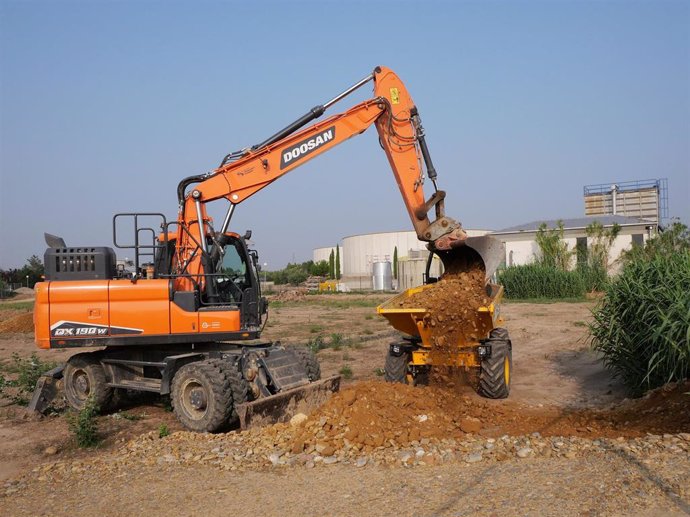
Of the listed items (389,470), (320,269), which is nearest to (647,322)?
A: (389,470)

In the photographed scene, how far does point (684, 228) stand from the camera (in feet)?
111

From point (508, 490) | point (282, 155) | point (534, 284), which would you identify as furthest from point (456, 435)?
point (534, 284)

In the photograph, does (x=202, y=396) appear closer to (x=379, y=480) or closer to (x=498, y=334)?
(x=379, y=480)

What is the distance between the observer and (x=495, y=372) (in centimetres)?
964

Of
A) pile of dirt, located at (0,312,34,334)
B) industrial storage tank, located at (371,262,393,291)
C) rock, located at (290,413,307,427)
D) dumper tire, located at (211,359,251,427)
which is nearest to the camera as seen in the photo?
rock, located at (290,413,307,427)

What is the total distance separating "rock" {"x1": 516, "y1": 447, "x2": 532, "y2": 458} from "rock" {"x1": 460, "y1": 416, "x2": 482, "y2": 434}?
4.93ft

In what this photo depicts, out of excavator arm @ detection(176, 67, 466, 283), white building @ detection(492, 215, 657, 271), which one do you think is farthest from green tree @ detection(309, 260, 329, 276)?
excavator arm @ detection(176, 67, 466, 283)

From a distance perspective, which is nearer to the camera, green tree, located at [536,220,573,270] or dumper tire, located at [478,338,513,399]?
dumper tire, located at [478,338,513,399]

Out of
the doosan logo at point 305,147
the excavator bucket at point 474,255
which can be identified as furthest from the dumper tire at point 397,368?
the doosan logo at point 305,147

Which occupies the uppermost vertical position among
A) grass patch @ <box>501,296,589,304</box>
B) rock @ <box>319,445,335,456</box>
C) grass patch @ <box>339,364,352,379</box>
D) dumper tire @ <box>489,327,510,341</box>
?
dumper tire @ <box>489,327,510,341</box>

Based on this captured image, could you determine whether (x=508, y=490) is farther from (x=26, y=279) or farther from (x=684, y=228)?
(x=26, y=279)

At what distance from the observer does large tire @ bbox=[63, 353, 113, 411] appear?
→ 998cm

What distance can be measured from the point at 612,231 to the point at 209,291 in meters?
34.2

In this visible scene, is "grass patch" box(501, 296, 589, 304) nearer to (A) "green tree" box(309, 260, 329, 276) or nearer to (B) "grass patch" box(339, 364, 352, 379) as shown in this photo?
(B) "grass patch" box(339, 364, 352, 379)
